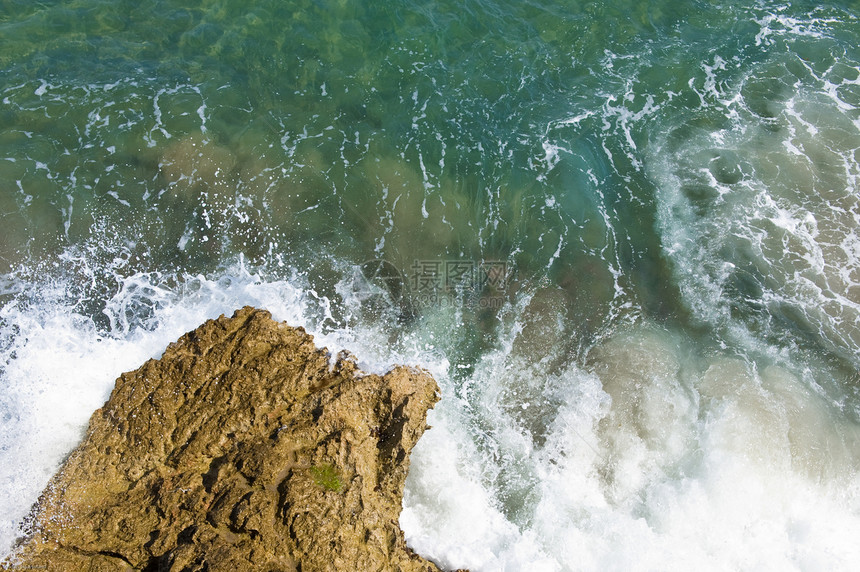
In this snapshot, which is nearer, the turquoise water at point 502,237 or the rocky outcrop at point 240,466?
the rocky outcrop at point 240,466

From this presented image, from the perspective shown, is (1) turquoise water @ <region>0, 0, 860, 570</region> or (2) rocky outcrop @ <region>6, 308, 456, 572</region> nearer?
(2) rocky outcrop @ <region>6, 308, 456, 572</region>

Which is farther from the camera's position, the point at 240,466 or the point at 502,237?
the point at 502,237

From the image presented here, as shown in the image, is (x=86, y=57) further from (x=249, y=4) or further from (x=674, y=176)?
(x=674, y=176)

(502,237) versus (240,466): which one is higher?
(240,466)

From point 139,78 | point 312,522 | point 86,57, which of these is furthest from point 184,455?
point 86,57
